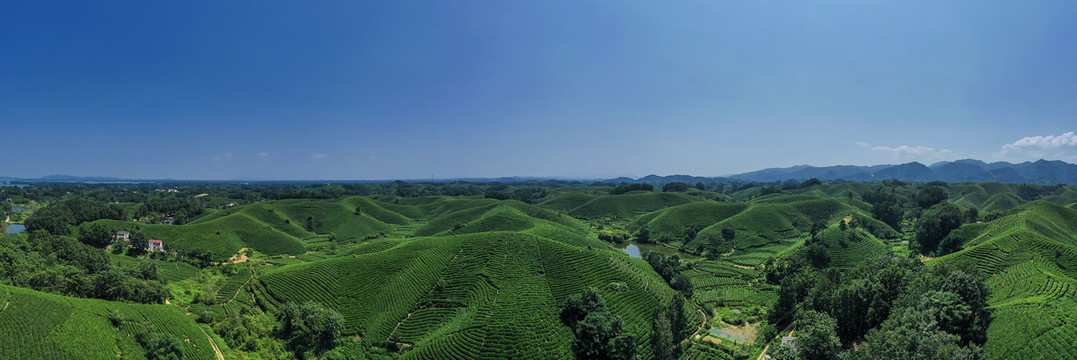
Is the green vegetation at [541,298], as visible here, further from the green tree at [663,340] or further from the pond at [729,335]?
the pond at [729,335]

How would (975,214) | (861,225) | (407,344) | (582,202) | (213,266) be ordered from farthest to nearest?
(582,202) < (861,225) < (975,214) < (213,266) < (407,344)

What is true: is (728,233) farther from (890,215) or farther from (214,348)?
(214,348)

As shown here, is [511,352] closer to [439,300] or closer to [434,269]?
[439,300]

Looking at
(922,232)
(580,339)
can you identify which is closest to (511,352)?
(580,339)

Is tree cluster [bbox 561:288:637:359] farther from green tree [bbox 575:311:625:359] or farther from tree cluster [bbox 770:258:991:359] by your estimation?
tree cluster [bbox 770:258:991:359]

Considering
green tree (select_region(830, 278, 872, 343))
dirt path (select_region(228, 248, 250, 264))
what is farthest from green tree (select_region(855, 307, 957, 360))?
dirt path (select_region(228, 248, 250, 264))

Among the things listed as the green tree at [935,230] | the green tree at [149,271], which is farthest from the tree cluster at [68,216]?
the green tree at [935,230]

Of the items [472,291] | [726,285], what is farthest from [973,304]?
[472,291]
